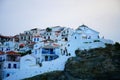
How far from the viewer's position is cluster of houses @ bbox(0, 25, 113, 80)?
13688 millimetres

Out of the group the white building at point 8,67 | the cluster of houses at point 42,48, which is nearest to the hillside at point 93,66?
the cluster of houses at point 42,48

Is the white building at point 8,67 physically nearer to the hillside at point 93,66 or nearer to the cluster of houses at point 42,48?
the cluster of houses at point 42,48

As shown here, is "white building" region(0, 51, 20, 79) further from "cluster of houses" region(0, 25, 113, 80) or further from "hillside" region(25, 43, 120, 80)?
"hillside" region(25, 43, 120, 80)

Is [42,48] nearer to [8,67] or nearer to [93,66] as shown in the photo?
[8,67]

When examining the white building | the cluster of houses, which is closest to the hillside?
the cluster of houses

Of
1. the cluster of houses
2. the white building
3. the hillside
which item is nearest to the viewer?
the hillside

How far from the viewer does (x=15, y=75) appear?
1319 cm

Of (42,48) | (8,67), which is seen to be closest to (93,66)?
(42,48)

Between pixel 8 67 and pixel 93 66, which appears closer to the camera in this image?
pixel 93 66

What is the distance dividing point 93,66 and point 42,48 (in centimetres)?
464

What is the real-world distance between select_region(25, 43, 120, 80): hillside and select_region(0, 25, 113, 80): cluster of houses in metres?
0.77

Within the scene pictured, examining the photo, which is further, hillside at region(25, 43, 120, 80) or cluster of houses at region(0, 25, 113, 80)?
cluster of houses at region(0, 25, 113, 80)

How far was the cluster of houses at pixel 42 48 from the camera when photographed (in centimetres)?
1369

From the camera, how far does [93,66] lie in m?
11.7
